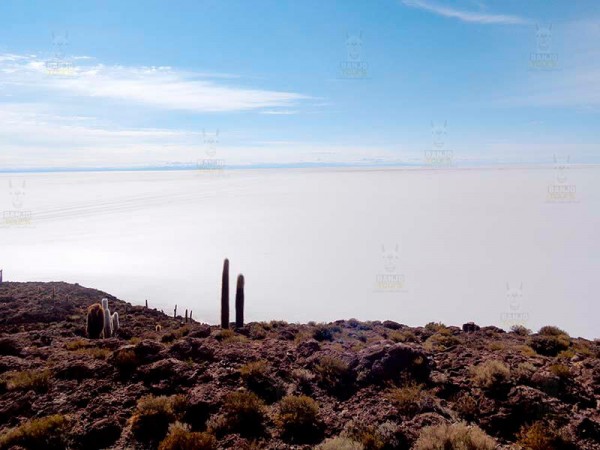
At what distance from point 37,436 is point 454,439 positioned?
6.55 m

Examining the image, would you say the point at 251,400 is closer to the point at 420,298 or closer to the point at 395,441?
the point at 395,441

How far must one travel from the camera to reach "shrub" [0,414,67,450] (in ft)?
23.6

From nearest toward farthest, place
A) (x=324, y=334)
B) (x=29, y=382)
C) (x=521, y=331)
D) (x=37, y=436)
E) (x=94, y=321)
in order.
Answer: (x=37, y=436) → (x=29, y=382) → (x=94, y=321) → (x=324, y=334) → (x=521, y=331)

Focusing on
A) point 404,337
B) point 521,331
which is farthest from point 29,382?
point 521,331

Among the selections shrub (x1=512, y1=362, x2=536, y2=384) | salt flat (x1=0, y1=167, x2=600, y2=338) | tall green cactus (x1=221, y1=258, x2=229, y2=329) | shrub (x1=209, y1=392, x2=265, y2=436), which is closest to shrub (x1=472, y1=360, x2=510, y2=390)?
shrub (x1=512, y1=362, x2=536, y2=384)

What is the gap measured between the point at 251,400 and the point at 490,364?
4.61 meters

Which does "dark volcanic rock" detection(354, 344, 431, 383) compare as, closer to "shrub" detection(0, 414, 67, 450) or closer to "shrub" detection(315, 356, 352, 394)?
"shrub" detection(315, 356, 352, 394)

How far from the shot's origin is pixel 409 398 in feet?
26.5

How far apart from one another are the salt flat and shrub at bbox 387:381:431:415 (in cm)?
2687

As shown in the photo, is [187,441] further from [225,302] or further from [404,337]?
[225,302]

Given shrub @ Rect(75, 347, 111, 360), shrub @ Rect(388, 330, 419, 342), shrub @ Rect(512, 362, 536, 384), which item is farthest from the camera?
shrub @ Rect(388, 330, 419, 342)

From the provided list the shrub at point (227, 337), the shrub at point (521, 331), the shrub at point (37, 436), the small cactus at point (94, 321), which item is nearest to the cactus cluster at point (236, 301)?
the shrub at point (227, 337)

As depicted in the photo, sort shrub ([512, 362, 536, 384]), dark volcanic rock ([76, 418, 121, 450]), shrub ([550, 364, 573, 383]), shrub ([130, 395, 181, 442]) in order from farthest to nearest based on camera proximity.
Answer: shrub ([550, 364, 573, 383])
shrub ([512, 362, 536, 384])
shrub ([130, 395, 181, 442])
dark volcanic rock ([76, 418, 121, 450])

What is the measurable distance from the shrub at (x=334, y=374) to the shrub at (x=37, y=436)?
480 centimetres
